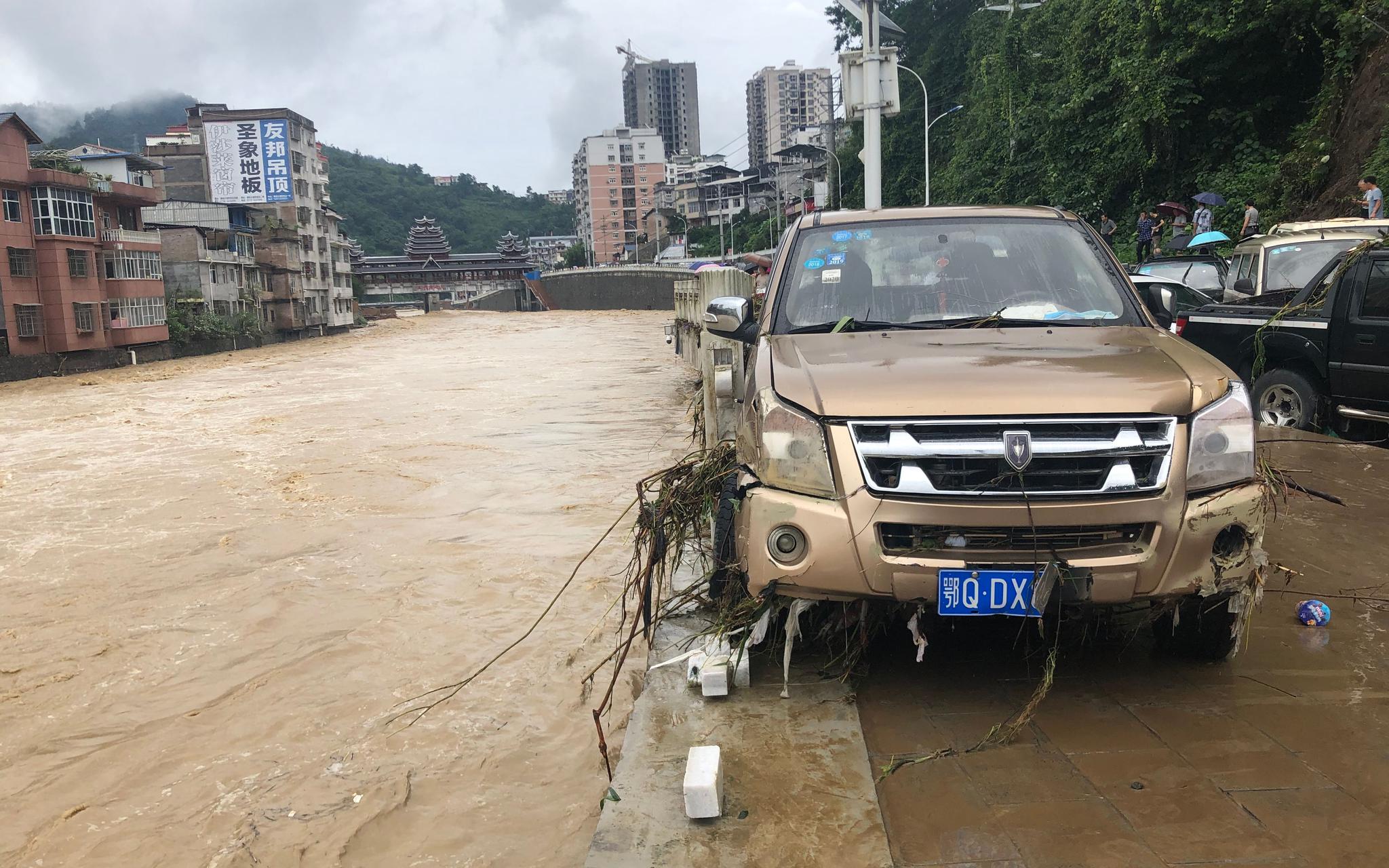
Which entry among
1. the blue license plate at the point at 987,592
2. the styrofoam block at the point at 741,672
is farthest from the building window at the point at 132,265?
the blue license plate at the point at 987,592

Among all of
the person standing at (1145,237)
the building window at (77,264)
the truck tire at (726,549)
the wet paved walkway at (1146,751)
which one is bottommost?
the wet paved walkway at (1146,751)

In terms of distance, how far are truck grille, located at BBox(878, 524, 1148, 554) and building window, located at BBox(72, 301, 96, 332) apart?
3740cm

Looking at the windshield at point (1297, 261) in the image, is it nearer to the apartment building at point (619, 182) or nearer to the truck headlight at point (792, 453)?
the truck headlight at point (792, 453)

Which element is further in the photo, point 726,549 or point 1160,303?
point 1160,303

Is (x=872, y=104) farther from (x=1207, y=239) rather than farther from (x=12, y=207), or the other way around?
(x=12, y=207)

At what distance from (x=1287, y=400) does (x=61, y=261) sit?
3680cm

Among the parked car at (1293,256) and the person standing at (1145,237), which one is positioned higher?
the person standing at (1145,237)

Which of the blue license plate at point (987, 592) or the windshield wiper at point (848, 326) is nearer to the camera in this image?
the blue license plate at point (987, 592)

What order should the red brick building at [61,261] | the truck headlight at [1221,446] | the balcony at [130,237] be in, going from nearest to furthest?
1. the truck headlight at [1221,446]
2. the red brick building at [61,261]
3. the balcony at [130,237]

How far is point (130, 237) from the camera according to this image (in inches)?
1580

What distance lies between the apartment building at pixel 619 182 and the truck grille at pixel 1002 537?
146443 millimetres

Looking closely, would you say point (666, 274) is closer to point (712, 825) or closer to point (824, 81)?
point (712, 825)

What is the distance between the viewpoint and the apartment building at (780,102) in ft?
563

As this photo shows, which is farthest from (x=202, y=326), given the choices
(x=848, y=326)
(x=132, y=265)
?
(x=848, y=326)
